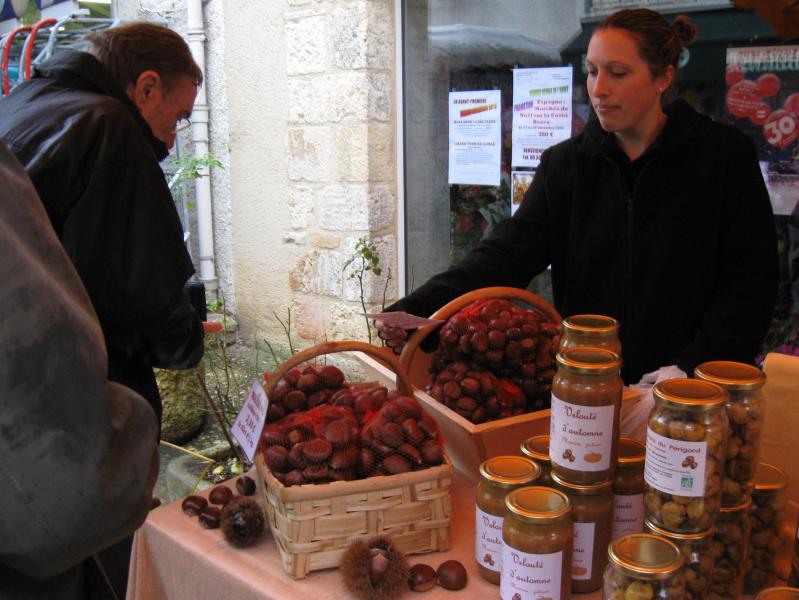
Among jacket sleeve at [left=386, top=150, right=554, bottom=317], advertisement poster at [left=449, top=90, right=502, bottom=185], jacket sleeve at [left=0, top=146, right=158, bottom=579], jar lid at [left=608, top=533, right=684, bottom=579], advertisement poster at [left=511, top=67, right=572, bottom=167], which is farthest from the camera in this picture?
advertisement poster at [left=449, top=90, right=502, bottom=185]

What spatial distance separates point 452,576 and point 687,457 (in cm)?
46

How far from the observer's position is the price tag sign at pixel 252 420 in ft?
4.63

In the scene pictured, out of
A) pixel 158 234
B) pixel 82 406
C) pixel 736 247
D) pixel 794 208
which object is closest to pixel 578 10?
pixel 794 208

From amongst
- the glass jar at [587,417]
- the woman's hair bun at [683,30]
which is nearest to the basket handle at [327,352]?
the glass jar at [587,417]

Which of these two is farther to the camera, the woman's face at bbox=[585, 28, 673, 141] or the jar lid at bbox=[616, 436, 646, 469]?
the woman's face at bbox=[585, 28, 673, 141]

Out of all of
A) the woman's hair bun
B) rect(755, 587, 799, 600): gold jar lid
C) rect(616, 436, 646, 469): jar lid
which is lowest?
rect(755, 587, 799, 600): gold jar lid

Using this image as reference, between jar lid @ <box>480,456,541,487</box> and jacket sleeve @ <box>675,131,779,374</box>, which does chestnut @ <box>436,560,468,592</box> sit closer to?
jar lid @ <box>480,456,541,487</box>

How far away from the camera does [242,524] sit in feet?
4.66

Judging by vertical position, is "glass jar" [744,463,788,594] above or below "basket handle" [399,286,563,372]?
below

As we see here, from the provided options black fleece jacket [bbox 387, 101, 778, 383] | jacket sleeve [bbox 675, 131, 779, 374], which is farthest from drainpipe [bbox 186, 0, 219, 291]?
jacket sleeve [bbox 675, 131, 779, 374]

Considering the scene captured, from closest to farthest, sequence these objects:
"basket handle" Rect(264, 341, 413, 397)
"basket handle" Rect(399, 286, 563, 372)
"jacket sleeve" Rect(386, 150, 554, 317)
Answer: "basket handle" Rect(264, 341, 413, 397)
"basket handle" Rect(399, 286, 563, 372)
"jacket sleeve" Rect(386, 150, 554, 317)

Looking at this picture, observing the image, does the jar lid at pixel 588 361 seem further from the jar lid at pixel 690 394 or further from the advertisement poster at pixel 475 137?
the advertisement poster at pixel 475 137

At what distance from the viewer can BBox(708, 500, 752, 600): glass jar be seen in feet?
3.64

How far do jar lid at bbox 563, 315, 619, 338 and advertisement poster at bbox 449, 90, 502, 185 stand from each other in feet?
8.22
